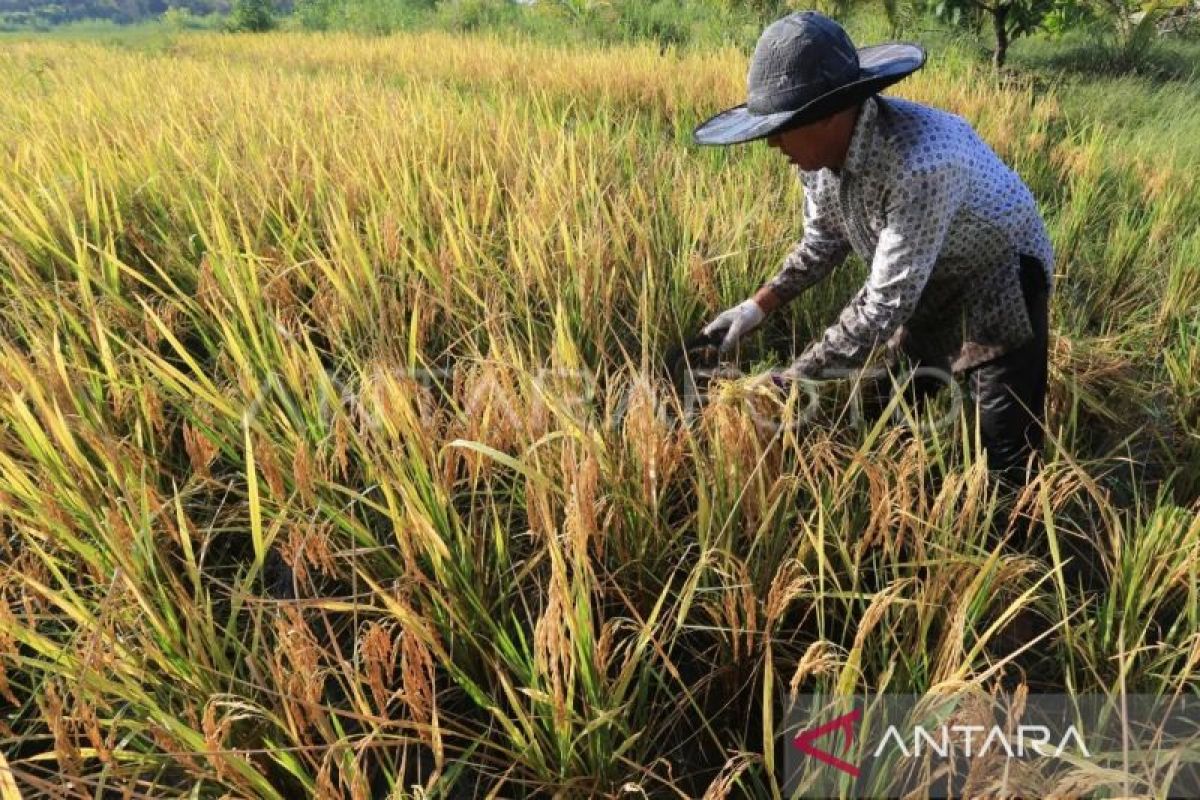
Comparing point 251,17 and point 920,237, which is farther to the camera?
point 251,17

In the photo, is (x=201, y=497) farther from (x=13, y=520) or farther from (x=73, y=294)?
(x=73, y=294)

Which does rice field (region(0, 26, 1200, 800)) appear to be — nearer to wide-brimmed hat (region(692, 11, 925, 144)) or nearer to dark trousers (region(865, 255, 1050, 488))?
dark trousers (region(865, 255, 1050, 488))

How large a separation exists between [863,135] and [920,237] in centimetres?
23

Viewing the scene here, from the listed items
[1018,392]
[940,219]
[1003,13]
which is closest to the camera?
[940,219]

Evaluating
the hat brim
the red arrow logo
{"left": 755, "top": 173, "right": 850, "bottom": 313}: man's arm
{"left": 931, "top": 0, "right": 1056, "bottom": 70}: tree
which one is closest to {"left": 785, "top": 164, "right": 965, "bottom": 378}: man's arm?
the hat brim

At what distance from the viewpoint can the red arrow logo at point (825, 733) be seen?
784 mm

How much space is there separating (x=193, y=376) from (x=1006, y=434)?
6.51ft

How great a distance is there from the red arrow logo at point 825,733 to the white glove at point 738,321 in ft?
2.79

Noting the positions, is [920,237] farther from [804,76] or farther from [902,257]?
[804,76]

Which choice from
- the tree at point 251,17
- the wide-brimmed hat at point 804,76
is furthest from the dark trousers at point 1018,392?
the tree at point 251,17

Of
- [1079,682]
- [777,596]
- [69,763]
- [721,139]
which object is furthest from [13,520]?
[1079,682]

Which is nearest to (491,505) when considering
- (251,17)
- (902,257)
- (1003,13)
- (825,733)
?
(825,733)

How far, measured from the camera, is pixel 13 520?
1028mm

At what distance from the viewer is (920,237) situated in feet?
4.03
